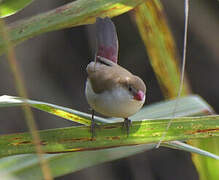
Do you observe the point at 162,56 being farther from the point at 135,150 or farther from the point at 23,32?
the point at 23,32

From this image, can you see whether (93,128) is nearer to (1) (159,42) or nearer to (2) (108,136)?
(2) (108,136)

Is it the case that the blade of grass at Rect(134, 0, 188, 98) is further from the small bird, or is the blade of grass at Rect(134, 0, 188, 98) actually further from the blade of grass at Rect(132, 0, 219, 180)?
the small bird

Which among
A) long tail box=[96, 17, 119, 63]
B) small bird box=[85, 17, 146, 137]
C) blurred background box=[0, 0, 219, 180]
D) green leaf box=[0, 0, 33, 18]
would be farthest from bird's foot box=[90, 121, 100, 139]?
blurred background box=[0, 0, 219, 180]

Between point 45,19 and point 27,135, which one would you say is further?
point 45,19

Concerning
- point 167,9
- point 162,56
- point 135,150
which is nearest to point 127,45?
point 167,9

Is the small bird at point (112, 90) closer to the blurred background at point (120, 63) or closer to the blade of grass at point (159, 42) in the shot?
the blade of grass at point (159, 42)

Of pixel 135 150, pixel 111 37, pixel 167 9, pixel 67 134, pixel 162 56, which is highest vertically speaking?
pixel 167 9
